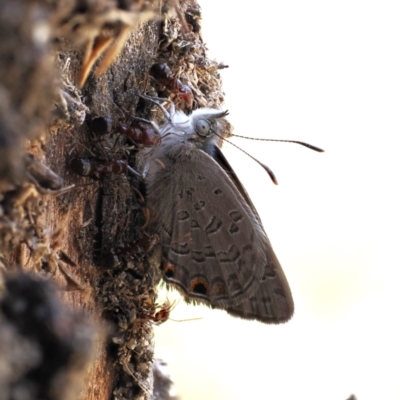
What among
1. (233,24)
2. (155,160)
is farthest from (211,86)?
(233,24)

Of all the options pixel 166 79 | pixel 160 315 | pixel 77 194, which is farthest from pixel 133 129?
pixel 160 315

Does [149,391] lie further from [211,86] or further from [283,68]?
[283,68]

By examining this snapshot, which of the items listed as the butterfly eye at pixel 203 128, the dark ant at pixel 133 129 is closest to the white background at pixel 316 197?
the butterfly eye at pixel 203 128

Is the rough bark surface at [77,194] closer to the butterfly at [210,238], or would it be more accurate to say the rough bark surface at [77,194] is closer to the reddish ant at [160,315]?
the reddish ant at [160,315]

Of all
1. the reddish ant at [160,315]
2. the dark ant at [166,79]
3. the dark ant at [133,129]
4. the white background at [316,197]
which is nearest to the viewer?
the dark ant at [133,129]

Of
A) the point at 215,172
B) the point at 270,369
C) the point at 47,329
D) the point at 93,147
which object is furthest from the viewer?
the point at 270,369

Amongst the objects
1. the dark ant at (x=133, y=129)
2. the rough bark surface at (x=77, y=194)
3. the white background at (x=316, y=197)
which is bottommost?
the rough bark surface at (x=77, y=194)

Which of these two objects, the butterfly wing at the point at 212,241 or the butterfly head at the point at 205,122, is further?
the butterfly head at the point at 205,122

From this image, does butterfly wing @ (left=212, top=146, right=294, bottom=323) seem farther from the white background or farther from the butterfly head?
the white background
